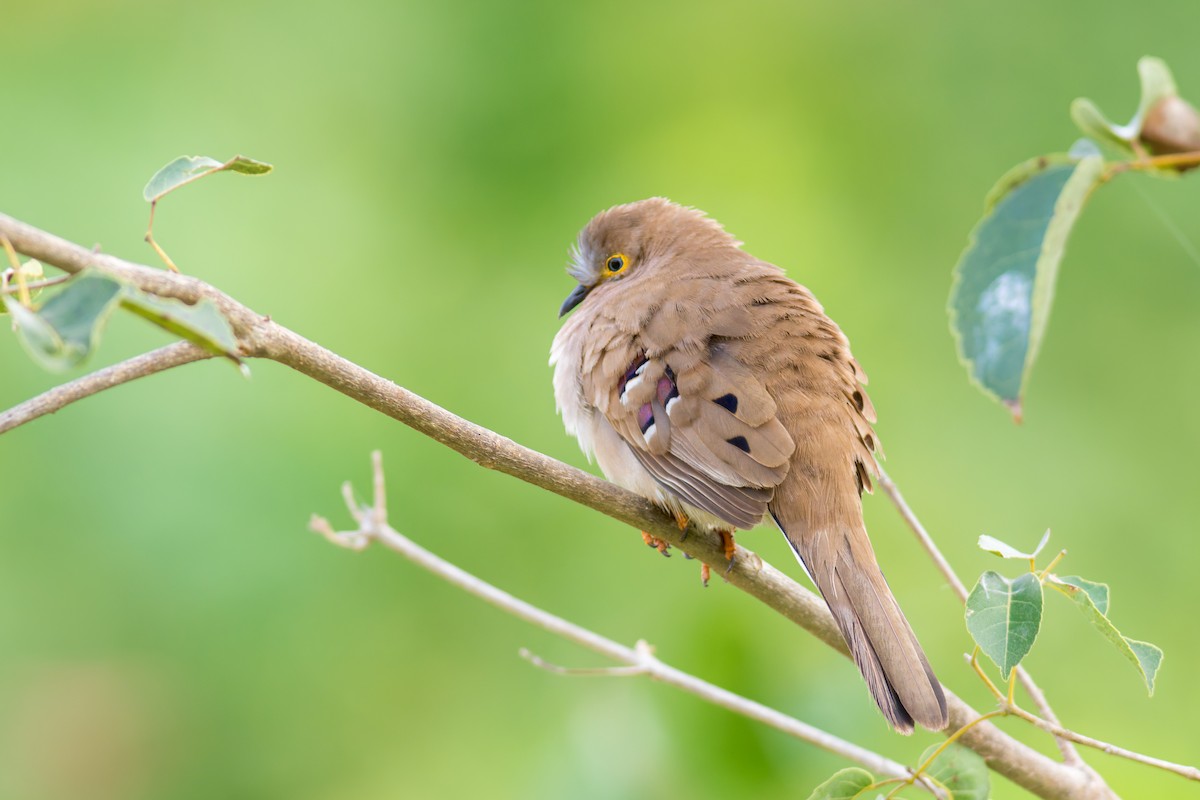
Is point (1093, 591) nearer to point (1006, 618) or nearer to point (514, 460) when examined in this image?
point (1006, 618)

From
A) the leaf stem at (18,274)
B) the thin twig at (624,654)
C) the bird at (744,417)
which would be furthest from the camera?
the bird at (744,417)

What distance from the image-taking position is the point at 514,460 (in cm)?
190

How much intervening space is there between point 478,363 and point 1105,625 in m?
3.84

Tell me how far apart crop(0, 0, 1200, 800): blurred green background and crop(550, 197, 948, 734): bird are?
44.5 inches

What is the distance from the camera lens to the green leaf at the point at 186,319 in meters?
1.13

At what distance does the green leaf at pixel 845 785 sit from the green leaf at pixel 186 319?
1079mm

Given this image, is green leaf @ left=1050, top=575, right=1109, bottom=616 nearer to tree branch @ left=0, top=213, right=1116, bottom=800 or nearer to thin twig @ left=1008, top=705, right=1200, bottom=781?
thin twig @ left=1008, top=705, right=1200, bottom=781

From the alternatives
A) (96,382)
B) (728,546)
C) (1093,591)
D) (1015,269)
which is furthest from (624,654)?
(1015,269)

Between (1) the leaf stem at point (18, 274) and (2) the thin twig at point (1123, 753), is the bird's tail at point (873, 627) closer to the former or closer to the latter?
(2) the thin twig at point (1123, 753)

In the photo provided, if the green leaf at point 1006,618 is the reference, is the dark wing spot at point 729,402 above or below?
below

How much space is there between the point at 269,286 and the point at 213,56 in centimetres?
145

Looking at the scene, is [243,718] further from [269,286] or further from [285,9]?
[285,9]

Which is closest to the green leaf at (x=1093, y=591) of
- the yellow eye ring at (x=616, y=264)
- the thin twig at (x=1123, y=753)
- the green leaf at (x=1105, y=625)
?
the green leaf at (x=1105, y=625)

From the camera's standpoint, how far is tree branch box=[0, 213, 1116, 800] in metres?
1.51
